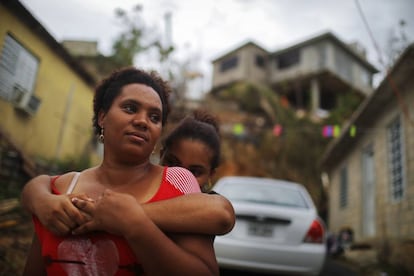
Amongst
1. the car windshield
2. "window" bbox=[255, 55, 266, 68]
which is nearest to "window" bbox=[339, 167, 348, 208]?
the car windshield

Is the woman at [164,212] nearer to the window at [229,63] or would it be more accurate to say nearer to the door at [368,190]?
the door at [368,190]

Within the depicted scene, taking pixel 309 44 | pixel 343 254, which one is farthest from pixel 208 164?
pixel 309 44

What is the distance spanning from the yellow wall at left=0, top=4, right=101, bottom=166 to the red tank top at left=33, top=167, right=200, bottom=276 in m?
6.94

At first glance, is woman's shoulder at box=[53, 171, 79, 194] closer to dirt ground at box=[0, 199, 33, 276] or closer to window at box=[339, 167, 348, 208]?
dirt ground at box=[0, 199, 33, 276]

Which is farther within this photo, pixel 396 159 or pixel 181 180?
pixel 396 159

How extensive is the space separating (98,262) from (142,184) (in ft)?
1.00

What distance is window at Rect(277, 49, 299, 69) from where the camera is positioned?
78.0ft

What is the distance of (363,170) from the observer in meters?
10.3

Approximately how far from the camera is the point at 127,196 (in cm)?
114

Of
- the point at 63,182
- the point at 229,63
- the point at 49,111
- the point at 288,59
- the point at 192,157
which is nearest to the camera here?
the point at 63,182

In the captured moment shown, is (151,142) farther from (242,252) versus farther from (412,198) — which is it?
(412,198)

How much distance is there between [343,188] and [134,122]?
1256 cm

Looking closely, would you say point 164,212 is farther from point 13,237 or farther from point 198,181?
point 13,237

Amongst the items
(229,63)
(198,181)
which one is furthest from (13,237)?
(229,63)
